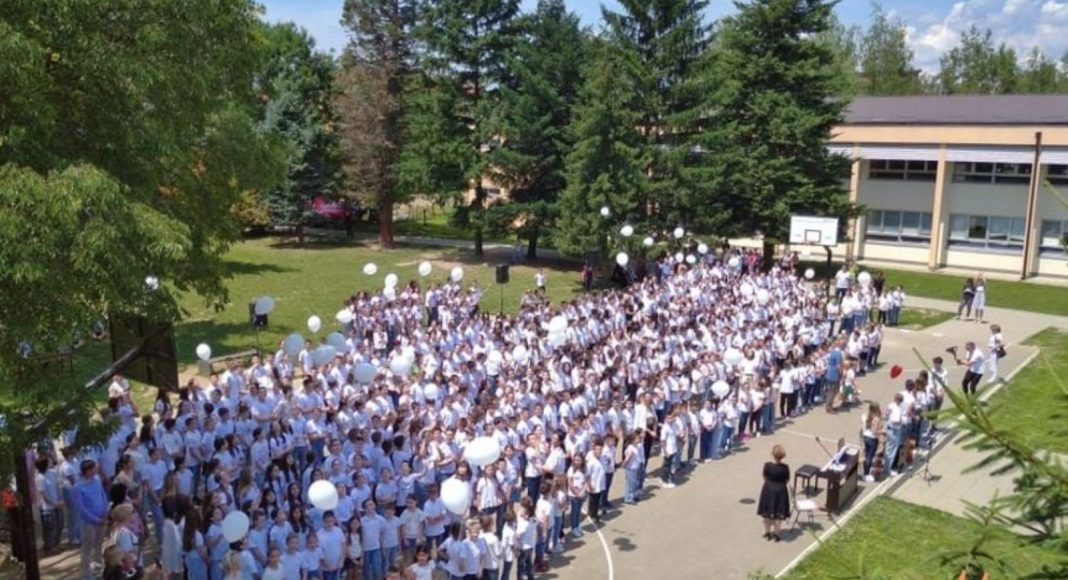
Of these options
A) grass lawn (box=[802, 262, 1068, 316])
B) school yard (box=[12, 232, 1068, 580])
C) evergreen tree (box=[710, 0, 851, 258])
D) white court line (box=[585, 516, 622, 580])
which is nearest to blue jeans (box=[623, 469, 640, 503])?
school yard (box=[12, 232, 1068, 580])

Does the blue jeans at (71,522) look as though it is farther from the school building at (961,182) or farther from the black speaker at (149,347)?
the school building at (961,182)

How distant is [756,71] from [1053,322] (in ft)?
47.9

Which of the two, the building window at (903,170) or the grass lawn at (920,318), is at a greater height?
the building window at (903,170)

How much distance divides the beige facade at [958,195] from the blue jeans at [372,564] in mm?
31411

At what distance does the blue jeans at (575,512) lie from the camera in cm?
1270

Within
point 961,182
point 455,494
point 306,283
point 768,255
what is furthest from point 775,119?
point 455,494

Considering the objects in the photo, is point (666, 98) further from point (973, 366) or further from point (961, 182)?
point (973, 366)

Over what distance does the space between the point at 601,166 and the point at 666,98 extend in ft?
14.1

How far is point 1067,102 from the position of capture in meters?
38.2

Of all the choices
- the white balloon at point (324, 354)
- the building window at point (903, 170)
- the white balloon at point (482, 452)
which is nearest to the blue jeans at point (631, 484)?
the white balloon at point (482, 452)

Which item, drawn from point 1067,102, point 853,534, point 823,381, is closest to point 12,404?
point 853,534

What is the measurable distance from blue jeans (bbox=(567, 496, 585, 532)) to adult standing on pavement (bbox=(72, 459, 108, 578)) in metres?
6.26

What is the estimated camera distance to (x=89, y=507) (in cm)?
1064

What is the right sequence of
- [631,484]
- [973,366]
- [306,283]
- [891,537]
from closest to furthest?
1. [891,537]
2. [631,484]
3. [973,366]
4. [306,283]
